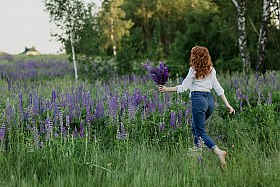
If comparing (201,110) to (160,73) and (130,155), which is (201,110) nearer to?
(160,73)

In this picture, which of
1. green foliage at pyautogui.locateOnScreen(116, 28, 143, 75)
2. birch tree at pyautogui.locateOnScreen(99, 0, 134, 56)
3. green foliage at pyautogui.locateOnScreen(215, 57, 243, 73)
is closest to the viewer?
green foliage at pyautogui.locateOnScreen(116, 28, 143, 75)

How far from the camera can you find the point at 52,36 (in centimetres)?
1156

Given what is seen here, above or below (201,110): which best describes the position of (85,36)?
above

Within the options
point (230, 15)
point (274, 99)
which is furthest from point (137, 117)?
point (230, 15)

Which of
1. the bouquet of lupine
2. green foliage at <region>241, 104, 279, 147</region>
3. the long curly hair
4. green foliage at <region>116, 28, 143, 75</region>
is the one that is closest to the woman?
the long curly hair

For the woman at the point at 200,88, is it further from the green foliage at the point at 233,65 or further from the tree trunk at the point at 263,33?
the tree trunk at the point at 263,33

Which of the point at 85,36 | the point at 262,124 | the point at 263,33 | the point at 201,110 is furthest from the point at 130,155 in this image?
the point at 263,33

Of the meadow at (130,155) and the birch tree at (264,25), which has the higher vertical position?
the birch tree at (264,25)

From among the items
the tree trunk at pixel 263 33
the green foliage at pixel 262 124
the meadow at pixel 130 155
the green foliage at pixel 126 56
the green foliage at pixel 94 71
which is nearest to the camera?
the meadow at pixel 130 155

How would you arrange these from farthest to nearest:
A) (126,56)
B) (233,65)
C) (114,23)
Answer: (114,23) → (233,65) → (126,56)

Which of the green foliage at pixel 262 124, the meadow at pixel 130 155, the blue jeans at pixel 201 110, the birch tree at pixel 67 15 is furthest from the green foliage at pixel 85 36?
the blue jeans at pixel 201 110

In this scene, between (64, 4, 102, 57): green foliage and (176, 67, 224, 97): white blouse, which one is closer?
(176, 67, 224, 97): white blouse

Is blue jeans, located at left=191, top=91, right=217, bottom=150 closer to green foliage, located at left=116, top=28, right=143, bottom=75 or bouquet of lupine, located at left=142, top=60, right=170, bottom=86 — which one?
bouquet of lupine, located at left=142, top=60, right=170, bottom=86

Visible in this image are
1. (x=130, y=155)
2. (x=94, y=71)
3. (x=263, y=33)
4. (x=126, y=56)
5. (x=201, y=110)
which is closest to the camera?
(x=130, y=155)
